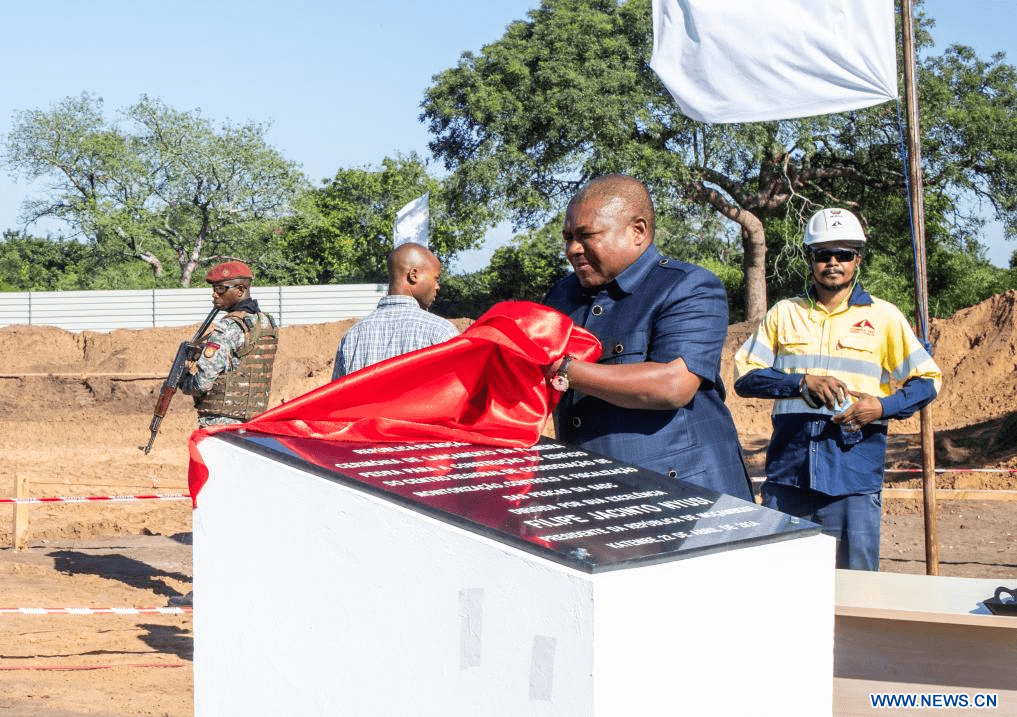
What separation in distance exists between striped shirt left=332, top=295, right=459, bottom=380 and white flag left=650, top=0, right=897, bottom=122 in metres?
1.81

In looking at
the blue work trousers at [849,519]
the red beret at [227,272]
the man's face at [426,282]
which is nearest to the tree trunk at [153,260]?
the red beret at [227,272]

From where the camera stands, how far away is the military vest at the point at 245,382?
301 inches

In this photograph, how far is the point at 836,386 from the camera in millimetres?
4457

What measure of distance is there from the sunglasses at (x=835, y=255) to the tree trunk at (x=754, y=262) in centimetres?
2499

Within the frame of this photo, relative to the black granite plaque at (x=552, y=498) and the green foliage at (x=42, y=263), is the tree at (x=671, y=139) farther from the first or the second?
the black granite plaque at (x=552, y=498)

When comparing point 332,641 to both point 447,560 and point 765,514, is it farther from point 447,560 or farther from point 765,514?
point 765,514

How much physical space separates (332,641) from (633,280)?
54.3 inches

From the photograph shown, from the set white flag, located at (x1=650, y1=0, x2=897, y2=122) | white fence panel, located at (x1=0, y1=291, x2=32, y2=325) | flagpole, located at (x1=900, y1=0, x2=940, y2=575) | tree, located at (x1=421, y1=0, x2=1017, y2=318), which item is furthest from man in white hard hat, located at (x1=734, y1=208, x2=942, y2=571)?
white fence panel, located at (x1=0, y1=291, x2=32, y2=325)

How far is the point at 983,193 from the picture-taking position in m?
29.5

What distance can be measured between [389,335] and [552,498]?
2.91 m

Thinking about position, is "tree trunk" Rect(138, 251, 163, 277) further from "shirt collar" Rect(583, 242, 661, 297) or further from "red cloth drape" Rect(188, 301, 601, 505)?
"red cloth drape" Rect(188, 301, 601, 505)

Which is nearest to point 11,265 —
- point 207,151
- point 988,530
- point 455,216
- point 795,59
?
point 207,151

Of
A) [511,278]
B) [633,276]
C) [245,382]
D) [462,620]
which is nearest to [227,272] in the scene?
[245,382]

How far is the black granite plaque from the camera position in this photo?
207cm
